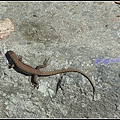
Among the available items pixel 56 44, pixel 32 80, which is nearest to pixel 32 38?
pixel 56 44

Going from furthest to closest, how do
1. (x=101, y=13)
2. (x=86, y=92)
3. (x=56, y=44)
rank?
(x=101, y=13) → (x=56, y=44) → (x=86, y=92)

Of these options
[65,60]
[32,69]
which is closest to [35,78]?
[32,69]

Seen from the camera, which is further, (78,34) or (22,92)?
(78,34)

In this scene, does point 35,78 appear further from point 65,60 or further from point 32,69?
point 65,60

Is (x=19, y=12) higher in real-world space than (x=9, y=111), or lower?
higher

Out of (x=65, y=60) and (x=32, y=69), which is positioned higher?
(x=65, y=60)

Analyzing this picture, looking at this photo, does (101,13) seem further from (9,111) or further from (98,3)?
(9,111)

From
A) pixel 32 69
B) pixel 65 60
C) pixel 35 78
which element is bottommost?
pixel 35 78

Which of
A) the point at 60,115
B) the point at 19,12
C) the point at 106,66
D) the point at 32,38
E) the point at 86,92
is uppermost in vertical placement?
the point at 19,12
